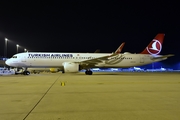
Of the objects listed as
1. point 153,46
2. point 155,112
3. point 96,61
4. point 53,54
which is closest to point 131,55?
point 153,46

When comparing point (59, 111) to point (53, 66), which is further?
point (53, 66)

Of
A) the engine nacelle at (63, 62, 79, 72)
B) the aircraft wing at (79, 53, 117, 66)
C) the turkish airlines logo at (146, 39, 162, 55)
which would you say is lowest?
the engine nacelle at (63, 62, 79, 72)

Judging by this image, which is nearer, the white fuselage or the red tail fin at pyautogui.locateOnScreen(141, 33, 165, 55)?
the white fuselage

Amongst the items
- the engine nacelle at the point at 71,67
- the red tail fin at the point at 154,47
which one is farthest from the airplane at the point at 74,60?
the red tail fin at the point at 154,47

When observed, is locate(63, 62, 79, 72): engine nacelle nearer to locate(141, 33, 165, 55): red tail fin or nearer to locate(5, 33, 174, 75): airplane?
locate(5, 33, 174, 75): airplane

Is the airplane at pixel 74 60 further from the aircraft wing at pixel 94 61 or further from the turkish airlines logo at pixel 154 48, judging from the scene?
the turkish airlines logo at pixel 154 48

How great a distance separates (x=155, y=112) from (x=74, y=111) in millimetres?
2209

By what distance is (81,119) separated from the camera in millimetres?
4477

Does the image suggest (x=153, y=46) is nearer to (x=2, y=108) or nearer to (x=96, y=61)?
(x=96, y=61)

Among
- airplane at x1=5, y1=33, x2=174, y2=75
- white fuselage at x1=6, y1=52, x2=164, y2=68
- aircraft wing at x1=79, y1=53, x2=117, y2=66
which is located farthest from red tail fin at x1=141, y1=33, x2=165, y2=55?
aircraft wing at x1=79, y1=53, x2=117, y2=66

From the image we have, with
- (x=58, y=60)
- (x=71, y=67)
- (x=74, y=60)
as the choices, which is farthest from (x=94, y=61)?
(x=58, y=60)

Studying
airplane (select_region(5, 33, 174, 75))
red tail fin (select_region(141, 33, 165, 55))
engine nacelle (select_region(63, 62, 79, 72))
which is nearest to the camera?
engine nacelle (select_region(63, 62, 79, 72))

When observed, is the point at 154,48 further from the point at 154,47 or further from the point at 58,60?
the point at 58,60

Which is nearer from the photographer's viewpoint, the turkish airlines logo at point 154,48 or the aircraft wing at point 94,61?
the aircraft wing at point 94,61
